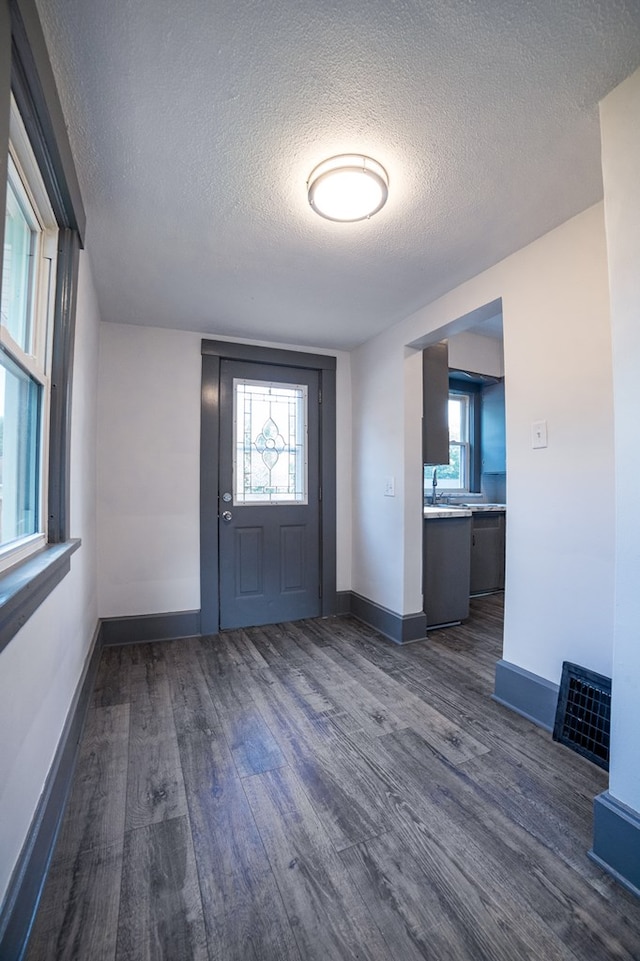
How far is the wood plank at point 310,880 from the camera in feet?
3.24

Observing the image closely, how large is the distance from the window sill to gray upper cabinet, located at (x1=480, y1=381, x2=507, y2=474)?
4.39 meters

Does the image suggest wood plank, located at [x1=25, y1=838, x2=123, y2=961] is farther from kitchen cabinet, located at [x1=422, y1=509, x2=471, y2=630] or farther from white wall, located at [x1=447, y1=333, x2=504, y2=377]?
white wall, located at [x1=447, y1=333, x2=504, y2=377]

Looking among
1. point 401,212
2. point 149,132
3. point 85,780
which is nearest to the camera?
point 149,132

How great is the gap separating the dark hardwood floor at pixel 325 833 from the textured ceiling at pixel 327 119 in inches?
89.8

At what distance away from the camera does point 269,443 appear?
10.8 ft

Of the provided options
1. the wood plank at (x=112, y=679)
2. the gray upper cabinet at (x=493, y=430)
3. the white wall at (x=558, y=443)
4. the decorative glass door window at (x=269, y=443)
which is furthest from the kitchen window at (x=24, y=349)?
the gray upper cabinet at (x=493, y=430)

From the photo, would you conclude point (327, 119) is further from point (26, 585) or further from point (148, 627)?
point (148, 627)

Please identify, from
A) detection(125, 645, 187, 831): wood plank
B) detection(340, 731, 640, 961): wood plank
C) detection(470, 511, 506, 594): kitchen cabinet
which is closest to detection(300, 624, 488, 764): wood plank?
detection(340, 731, 640, 961): wood plank

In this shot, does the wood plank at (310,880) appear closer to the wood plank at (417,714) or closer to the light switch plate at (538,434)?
the wood plank at (417,714)

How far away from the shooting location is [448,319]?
246cm

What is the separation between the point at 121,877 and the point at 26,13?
7.16ft

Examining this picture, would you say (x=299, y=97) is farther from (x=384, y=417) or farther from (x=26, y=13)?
(x=384, y=417)

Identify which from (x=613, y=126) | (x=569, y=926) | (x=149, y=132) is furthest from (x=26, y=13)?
(x=569, y=926)

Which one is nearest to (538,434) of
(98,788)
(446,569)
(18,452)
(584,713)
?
(584,713)
